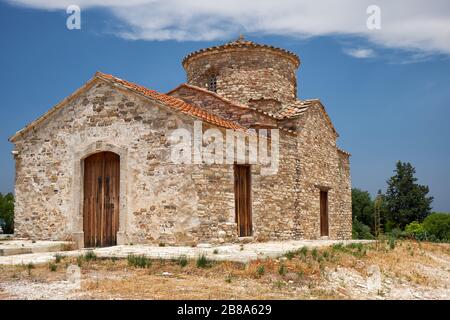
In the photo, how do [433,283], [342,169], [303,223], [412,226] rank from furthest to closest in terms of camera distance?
[412,226], [342,169], [303,223], [433,283]

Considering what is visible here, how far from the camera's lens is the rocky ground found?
6.84m

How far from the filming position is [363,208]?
3703 centimetres

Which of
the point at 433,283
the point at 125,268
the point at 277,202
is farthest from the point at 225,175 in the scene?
the point at 433,283

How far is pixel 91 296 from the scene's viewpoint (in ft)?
21.1

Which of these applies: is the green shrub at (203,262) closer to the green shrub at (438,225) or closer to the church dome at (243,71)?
the church dome at (243,71)

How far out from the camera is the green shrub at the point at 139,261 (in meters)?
8.75

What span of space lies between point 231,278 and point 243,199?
5.87 meters

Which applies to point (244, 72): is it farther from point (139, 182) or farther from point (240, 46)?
point (139, 182)

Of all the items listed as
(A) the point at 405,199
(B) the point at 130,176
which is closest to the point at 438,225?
(A) the point at 405,199

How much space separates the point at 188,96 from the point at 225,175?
5.22 m

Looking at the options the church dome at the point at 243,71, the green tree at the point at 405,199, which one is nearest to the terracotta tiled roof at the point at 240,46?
the church dome at the point at 243,71
